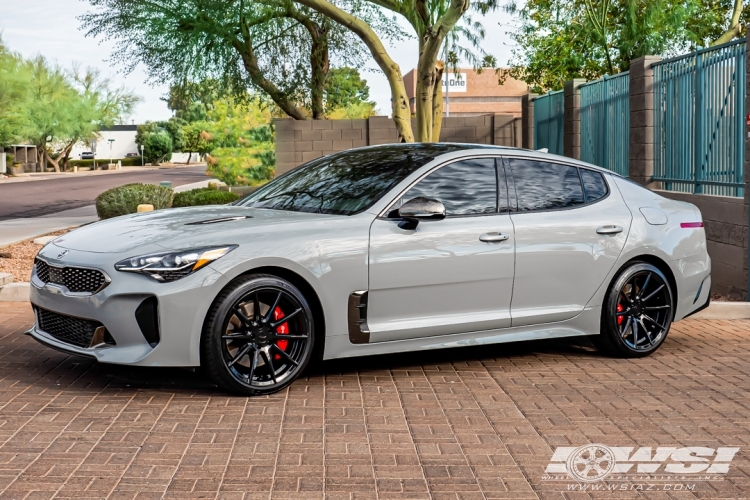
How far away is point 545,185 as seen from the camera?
25.8ft

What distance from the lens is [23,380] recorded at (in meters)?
7.02

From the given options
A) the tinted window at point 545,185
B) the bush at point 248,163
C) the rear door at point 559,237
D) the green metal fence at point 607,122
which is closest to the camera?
the rear door at point 559,237

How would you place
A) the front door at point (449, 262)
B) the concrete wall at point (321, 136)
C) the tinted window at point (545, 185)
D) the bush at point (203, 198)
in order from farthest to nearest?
the concrete wall at point (321, 136) → the bush at point (203, 198) → the tinted window at point (545, 185) → the front door at point (449, 262)

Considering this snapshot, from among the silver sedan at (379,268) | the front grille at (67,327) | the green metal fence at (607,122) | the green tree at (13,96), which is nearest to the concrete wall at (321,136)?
the green metal fence at (607,122)

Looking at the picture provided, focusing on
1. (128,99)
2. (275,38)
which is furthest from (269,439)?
(128,99)

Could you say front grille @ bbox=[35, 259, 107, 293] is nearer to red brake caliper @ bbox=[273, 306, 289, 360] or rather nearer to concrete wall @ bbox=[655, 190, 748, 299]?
red brake caliper @ bbox=[273, 306, 289, 360]

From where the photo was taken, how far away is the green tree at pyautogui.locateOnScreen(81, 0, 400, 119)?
22672 mm

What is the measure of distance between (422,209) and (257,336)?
4.59 feet

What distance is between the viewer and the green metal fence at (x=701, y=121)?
11.6 metres

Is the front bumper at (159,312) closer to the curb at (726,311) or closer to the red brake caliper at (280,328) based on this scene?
the red brake caliper at (280,328)

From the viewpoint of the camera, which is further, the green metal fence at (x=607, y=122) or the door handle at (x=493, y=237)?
the green metal fence at (x=607, y=122)

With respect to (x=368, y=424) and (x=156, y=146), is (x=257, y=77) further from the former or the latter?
(x=156, y=146)

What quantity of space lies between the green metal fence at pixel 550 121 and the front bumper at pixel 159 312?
1525 cm

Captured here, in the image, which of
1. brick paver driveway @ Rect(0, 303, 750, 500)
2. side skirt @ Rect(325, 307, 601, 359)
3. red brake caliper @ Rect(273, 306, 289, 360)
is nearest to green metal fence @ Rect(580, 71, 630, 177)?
brick paver driveway @ Rect(0, 303, 750, 500)
